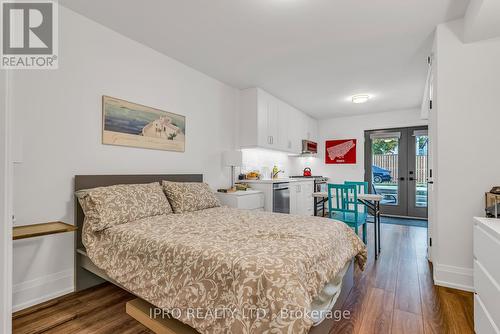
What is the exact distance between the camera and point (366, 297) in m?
2.21

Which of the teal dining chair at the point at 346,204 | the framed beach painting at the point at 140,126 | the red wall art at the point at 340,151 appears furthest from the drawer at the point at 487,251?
the red wall art at the point at 340,151

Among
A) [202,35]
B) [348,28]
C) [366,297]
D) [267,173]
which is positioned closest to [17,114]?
[202,35]

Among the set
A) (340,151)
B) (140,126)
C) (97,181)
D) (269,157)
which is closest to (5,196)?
(97,181)

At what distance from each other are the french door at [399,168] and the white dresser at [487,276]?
4.78 m

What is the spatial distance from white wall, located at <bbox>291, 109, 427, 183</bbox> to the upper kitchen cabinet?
1219 mm

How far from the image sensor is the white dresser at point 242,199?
11.9 feet

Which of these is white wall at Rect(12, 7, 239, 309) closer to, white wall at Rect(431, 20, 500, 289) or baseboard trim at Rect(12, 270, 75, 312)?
baseboard trim at Rect(12, 270, 75, 312)

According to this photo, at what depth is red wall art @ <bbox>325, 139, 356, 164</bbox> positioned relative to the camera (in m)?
6.45

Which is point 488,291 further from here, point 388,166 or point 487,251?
point 388,166

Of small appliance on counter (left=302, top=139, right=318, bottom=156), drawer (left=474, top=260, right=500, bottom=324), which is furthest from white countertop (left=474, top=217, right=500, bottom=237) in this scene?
small appliance on counter (left=302, top=139, right=318, bottom=156)

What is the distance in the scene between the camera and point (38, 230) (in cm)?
190

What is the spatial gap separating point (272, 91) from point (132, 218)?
3.31 metres

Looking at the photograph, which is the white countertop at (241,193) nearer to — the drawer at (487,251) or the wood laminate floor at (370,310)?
the wood laminate floor at (370,310)

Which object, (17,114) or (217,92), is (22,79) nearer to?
(17,114)
